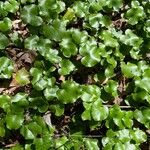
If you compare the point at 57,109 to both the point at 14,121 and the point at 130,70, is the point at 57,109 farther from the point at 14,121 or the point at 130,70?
the point at 130,70

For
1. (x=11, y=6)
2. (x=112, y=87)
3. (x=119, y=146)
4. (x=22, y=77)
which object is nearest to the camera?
(x=119, y=146)

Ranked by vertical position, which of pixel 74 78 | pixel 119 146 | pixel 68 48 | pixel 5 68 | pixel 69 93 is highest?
pixel 68 48

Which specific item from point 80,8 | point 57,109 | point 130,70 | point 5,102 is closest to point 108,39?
point 130,70

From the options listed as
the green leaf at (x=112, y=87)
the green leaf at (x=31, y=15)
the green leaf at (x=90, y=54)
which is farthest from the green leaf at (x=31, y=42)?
the green leaf at (x=112, y=87)

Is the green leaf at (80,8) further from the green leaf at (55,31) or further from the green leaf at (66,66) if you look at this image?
the green leaf at (66,66)

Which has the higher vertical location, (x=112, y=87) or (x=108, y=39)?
(x=108, y=39)

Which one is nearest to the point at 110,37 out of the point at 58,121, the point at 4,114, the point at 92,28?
the point at 92,28

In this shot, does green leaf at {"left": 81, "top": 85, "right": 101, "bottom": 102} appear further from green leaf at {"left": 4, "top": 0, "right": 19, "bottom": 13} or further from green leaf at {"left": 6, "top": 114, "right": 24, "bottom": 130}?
green leaf at {"left": 4, "top": 0, "right": 19, "bottom": 13}
